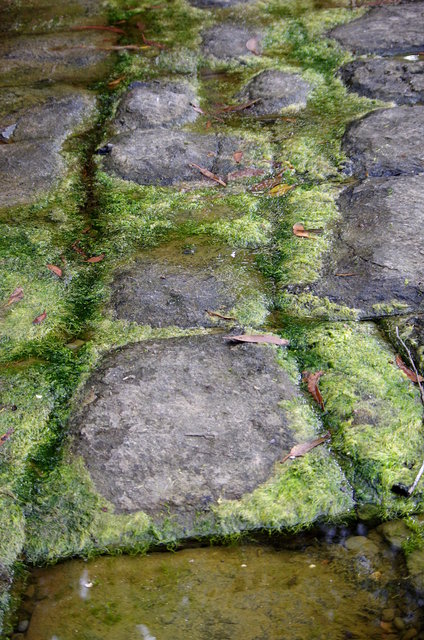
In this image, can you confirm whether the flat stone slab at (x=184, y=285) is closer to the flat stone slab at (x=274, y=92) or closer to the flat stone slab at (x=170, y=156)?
the flat stone slab at (x=170, y=156)

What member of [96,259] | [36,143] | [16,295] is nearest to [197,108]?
[36,143]

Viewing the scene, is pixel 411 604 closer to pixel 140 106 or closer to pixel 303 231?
pixel 303 231

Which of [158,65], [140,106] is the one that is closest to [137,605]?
[140,106]

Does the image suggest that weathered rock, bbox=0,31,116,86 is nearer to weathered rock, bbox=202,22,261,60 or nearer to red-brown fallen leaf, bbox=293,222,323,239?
weathered rock, bbox=202,22,261,60

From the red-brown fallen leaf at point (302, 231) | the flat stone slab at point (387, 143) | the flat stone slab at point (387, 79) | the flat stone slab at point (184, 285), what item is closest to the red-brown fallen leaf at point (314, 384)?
the flat stone slab at point (184, 285)

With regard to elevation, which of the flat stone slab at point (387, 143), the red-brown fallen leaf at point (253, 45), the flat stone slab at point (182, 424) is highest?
the red-brown fallen leaf at point (253, 45)

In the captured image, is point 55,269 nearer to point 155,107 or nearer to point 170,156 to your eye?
point 170,156
